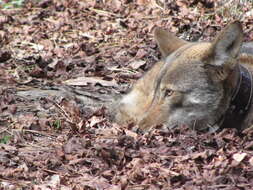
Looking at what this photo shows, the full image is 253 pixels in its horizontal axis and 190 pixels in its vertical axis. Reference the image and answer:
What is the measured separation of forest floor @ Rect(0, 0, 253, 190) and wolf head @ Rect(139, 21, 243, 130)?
211mm

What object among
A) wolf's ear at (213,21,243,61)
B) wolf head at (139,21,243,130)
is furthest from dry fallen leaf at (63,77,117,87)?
wolf's ear at (213,21,243,61)

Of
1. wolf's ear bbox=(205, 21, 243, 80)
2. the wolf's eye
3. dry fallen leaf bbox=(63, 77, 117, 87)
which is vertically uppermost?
wolf's ear bbox=(205, 21, 243, 80)

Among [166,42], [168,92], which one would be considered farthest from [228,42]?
[166,42]

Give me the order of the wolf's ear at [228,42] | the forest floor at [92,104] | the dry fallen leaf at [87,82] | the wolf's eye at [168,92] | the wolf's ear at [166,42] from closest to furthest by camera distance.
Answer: the forest floor at [92,104], the wolf's ear at [228,42], the wolf's eye at [168,92], the wolf's ear at [166,42], the dry fallen leaf at [87,82]

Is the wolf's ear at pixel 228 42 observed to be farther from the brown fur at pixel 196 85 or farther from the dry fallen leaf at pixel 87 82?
the dry fallen leaf at pixel 87 82

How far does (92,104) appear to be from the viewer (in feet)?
26.0

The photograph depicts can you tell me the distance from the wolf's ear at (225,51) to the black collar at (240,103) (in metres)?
0.18

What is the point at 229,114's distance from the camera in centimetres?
649

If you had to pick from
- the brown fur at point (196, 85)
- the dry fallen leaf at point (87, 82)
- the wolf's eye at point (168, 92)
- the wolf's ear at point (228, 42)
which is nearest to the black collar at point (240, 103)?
the brown fur at point (196, 85)

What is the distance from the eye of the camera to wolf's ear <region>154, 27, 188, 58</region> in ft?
23.7

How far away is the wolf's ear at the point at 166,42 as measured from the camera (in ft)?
23.7

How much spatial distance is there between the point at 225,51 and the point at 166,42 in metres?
1.15

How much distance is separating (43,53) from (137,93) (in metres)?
3.22

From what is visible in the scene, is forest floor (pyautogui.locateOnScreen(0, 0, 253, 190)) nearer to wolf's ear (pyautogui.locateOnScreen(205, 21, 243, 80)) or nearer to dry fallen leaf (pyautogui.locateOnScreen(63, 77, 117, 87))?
dry fallen leaf (pyautogui.locateOnScreen(63, 77, 117, 87))
